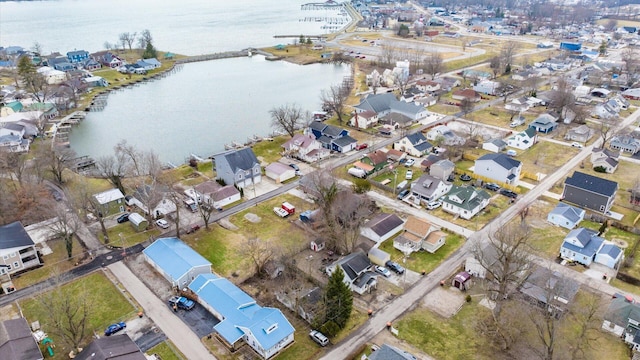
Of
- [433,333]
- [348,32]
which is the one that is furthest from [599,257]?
[348,32]

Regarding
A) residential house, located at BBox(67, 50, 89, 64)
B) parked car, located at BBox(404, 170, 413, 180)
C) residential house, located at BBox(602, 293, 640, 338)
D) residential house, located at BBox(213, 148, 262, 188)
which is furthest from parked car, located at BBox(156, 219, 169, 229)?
Result: residential house, located at BBox(67, 50, 89, 64)

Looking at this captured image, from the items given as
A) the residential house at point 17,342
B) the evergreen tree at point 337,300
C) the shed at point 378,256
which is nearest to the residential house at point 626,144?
the shed at point 378,256

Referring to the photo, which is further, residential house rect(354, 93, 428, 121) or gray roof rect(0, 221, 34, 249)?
residential house rect(354, 93, 428, 121)

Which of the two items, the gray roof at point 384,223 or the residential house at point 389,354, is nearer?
the residential house at point 389,354

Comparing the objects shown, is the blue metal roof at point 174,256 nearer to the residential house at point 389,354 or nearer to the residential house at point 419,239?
the residential house at point 389,354

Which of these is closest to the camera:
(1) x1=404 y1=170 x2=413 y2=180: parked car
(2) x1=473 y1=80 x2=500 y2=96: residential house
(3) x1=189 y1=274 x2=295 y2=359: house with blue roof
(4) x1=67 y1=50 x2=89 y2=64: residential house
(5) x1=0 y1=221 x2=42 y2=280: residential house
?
(3) x1=189 y1=274 x2=295 y2=359: house with blue roof

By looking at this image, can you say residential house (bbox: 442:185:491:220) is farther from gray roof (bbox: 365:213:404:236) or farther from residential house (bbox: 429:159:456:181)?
gray roof (bbox: 365:213:404:236)
